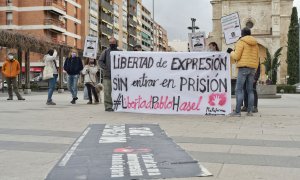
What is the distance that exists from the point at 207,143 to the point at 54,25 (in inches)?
2391

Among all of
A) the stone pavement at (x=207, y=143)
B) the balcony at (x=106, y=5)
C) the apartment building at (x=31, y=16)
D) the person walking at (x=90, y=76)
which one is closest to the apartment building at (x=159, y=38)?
the balcony at (x=106, y=5)

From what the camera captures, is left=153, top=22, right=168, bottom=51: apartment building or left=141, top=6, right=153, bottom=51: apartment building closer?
left=141, top=6, right=153, bottom=51: apartment building

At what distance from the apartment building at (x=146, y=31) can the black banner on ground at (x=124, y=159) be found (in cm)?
12283

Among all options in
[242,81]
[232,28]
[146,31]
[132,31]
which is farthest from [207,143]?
[146,31]

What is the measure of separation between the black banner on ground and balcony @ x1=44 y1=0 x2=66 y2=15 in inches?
2333

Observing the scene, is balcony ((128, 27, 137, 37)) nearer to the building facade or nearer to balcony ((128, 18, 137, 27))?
balcony ((128, 18, 137, 27))

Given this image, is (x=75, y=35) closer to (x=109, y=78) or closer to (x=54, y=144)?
(x=109, y=78)

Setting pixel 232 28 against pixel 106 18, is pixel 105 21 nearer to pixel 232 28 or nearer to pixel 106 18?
pixel 106 18

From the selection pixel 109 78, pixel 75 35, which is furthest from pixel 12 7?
pixel 109 78

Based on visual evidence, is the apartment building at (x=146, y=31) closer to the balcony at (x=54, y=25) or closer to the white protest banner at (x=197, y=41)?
the balcony at (x=54, y=25)

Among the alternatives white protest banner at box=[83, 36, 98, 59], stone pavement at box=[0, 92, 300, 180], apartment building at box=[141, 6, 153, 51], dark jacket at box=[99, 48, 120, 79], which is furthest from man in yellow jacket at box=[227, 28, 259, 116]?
apartment building at box=[141, 6, 153, 51]

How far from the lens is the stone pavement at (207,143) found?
4.66 meters

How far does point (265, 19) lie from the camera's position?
251 feet

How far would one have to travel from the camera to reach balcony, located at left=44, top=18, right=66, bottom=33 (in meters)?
64.1
